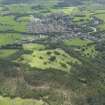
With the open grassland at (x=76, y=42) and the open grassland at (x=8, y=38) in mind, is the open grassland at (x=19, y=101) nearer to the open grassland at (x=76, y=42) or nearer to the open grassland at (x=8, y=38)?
the open grassland at (x=76, y=42)

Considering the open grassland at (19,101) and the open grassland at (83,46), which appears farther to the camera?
the open grassland at (83,46)

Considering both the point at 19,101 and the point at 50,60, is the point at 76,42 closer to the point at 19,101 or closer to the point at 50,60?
the point at 50,60

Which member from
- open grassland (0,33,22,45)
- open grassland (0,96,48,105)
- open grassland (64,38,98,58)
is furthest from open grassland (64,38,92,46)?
open grassland (0,96,48,105)

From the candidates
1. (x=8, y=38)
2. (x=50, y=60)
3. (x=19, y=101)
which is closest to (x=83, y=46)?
(x=8, y=38)

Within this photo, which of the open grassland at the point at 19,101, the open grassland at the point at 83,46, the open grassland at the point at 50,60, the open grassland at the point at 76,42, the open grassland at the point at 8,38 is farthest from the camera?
the open grassland at the point at 8,38

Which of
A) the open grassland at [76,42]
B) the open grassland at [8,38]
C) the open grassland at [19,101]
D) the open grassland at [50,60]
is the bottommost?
the open grassland at [8,38]

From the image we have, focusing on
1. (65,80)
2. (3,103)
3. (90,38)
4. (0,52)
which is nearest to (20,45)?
(0,52)

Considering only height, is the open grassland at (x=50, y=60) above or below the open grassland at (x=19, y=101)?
below

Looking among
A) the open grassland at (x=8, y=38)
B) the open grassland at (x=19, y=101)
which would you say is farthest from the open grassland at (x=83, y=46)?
the open grassland at (x=19, y=101)

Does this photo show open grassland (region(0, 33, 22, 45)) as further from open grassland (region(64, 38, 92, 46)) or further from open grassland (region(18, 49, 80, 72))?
open grassland (region(18, 49, 80, 72))
